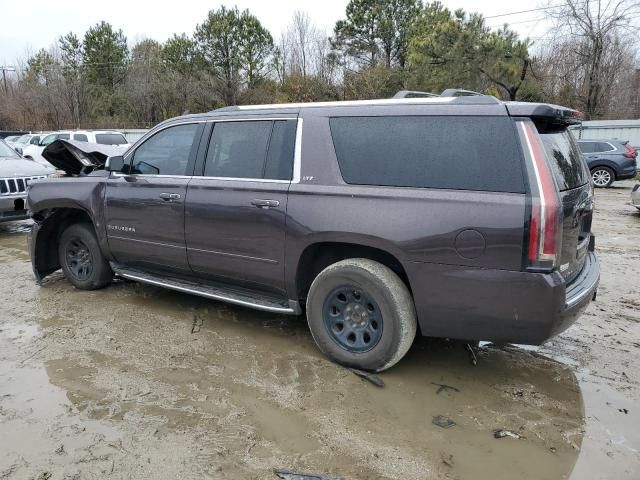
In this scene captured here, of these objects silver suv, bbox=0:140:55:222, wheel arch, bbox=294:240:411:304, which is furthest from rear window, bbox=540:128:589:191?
silver suv, bbox=0:140:55:222

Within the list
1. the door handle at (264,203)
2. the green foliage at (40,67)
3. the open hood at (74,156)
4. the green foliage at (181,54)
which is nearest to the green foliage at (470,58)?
the green foliage at (181,54)

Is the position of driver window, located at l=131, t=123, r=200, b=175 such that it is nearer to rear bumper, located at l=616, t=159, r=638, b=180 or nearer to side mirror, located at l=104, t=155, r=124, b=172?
side mirror, located at l=104, t=155, r=124, b=172

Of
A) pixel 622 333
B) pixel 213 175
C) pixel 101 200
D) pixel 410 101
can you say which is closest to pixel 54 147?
pixel 101 200

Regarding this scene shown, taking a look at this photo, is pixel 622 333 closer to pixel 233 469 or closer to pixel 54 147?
pixel 233 469

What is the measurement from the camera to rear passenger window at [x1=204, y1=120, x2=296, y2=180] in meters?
3.89

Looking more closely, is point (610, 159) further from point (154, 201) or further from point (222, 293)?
point (154, 201)

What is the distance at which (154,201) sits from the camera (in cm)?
455

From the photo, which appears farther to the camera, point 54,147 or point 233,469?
point 54,147

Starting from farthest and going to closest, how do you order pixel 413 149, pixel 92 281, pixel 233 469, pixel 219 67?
pixel 219 67 → pixel 92 281 → pixel 413 149 → pixel 233 469

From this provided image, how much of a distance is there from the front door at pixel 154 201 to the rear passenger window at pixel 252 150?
9.9 inches

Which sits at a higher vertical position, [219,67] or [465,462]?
[219,67]

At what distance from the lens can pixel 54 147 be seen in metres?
5.50

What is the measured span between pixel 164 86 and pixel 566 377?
118 ft

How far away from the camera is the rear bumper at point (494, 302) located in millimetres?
2943
